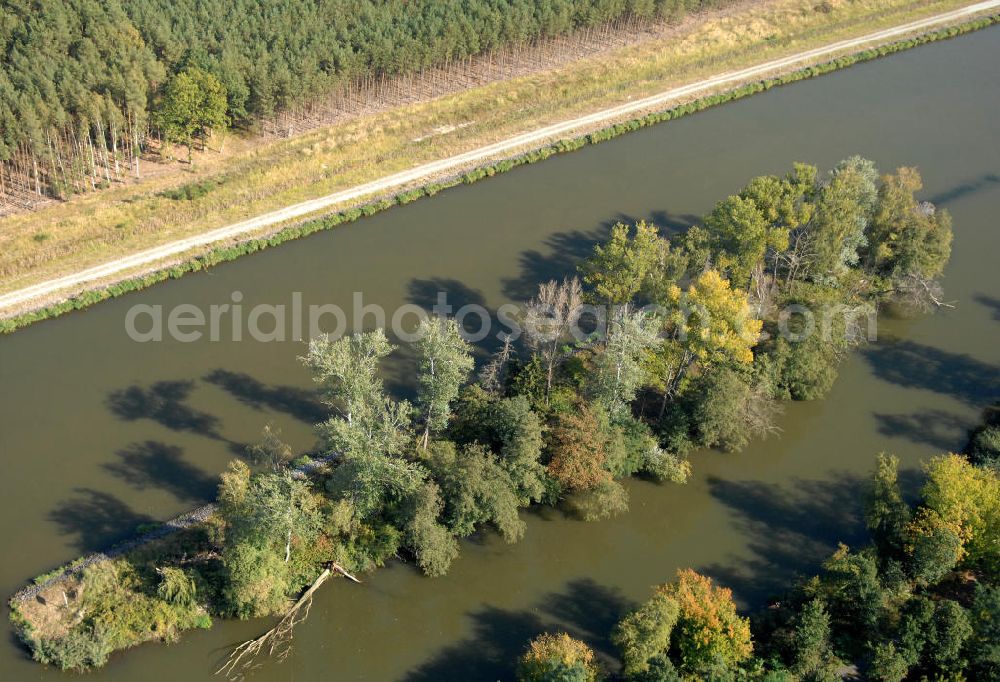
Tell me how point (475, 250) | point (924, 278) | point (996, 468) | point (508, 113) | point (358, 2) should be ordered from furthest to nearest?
point (358, 2) < point (508, 113) < point (475, 250) < point (924, 278) < point (996, 468)

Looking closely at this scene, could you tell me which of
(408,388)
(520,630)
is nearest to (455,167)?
(408,388)

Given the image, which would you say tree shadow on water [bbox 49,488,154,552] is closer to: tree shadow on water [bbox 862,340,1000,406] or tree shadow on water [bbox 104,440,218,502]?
tree shadow on water [bbox 104,440,218,502]

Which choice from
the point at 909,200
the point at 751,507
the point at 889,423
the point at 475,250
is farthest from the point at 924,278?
the point at 475,250

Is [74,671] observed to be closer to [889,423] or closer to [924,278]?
[889,423]

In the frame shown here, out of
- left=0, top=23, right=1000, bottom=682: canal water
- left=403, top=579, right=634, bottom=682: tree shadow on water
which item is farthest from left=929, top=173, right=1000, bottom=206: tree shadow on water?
left=403, top=579, right=634, bottom=682: tree shadow on water

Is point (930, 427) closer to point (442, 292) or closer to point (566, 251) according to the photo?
point (566, 251)

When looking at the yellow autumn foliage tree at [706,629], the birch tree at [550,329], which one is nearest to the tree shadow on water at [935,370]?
the birch tree at [550,329]
